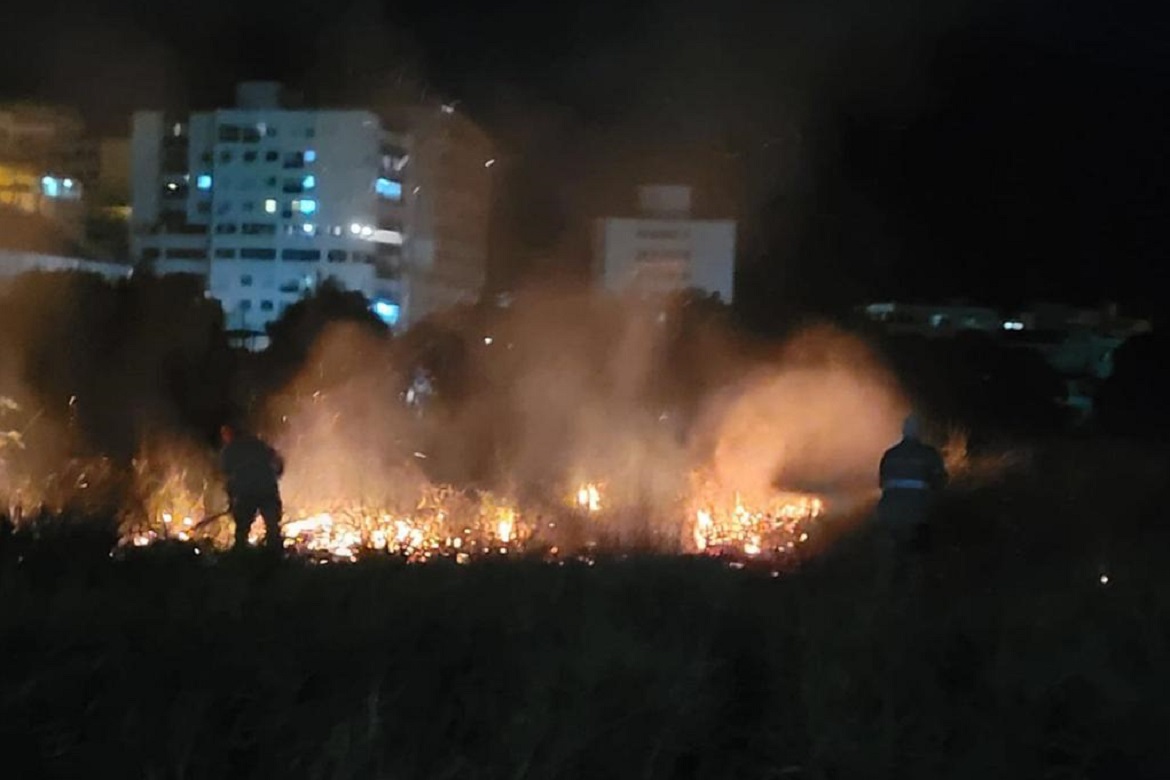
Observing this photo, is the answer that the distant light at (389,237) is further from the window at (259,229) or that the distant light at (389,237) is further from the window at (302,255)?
the window at (259,229)

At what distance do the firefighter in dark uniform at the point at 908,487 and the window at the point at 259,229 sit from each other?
118 feet

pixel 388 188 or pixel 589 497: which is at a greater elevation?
pixel 388 188

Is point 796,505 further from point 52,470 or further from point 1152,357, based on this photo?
point 1152,357

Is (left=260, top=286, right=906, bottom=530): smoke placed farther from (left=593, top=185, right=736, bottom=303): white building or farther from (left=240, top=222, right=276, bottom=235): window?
(left=240, top=222, right=276, bottom=235): window

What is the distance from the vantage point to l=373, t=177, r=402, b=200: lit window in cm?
4503

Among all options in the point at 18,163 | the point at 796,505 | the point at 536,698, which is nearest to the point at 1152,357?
the point at 796,505

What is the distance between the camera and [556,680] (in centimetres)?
455

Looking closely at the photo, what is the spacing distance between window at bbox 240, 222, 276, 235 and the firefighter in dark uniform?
36114mm

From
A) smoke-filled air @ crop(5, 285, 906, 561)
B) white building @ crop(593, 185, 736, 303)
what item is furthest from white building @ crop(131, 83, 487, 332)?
smoke-filled air @ crop(5, 285, 906, 561)

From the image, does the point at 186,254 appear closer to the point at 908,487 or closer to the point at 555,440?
the point at 555,440

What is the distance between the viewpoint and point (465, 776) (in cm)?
426

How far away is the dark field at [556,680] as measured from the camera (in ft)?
14.1

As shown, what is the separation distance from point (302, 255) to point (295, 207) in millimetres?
1498

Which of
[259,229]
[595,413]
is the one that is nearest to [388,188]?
[259,229]
